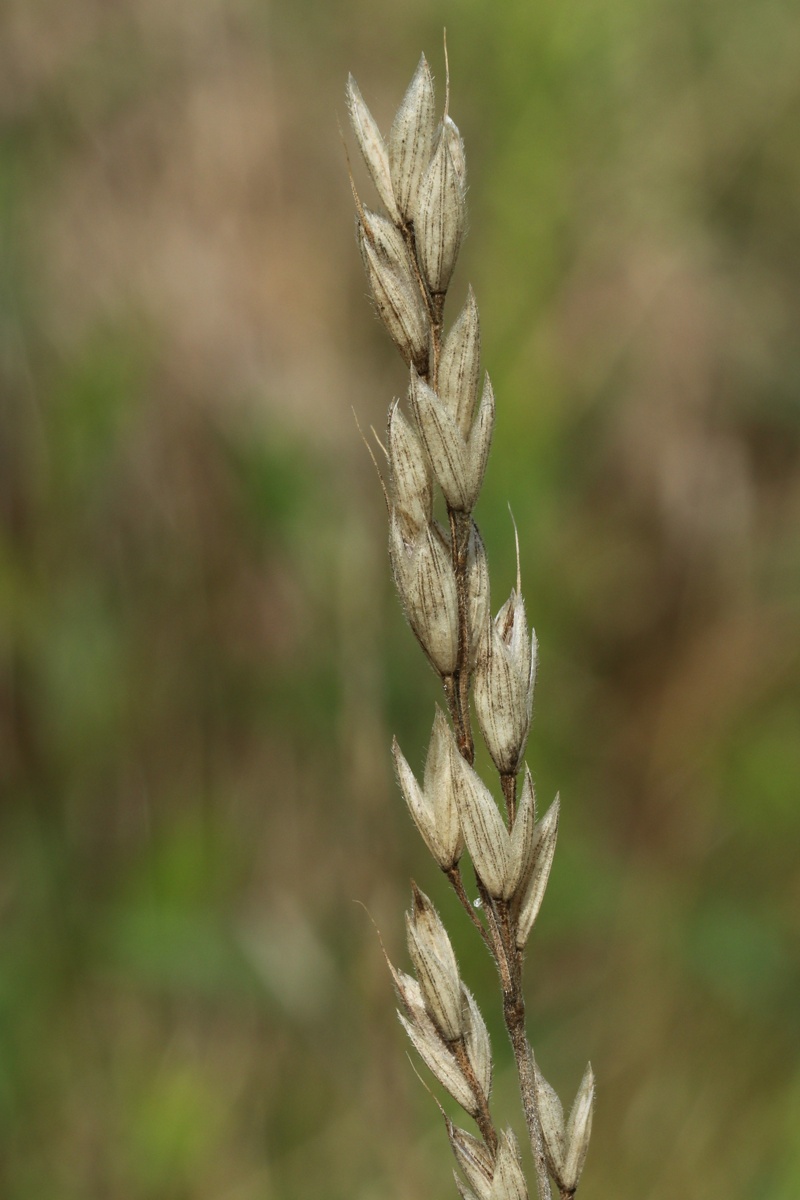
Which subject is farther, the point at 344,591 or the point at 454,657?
the point at 344,591

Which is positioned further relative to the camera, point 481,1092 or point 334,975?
point 334,975

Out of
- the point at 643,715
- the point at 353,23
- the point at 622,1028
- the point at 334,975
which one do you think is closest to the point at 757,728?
the point at 643,715

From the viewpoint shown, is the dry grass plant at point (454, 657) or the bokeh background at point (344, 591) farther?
the bokeh background at point (344, 591)

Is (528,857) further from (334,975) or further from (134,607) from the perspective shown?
(134,607)

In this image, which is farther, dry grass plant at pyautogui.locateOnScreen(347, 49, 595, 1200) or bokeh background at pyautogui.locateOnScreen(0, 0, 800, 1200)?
bokeh background at pyautogui.locateOnScreen(0, 0, 800, 1200)
